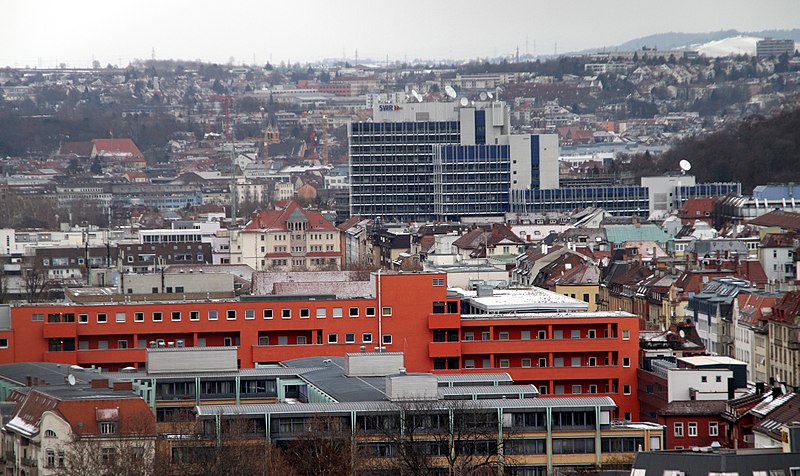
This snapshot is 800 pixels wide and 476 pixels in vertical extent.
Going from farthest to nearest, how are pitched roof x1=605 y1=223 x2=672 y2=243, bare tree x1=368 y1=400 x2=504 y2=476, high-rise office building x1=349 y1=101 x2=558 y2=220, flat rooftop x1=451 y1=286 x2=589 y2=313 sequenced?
high-rise office building x1=349 y1=101 x2=558 y2=220 → pitched roof x1=605 y1=223 x2=672 y2=243 → flat rooftop x1=451 y1=286 x2=589 y2=313 → bare tree x1=368 y1=400 x2=504 y2=476


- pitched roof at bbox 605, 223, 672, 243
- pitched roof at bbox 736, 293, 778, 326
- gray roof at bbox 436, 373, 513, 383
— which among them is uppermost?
gray roof at bbox 436, 373, 513, 383

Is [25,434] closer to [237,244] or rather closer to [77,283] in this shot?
[77,283]

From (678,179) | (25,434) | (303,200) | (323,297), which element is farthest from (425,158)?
(25,434)

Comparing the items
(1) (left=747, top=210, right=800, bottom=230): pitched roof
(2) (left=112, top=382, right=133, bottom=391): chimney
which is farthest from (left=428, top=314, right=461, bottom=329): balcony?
(1) (left=747, top=210, right=800, bottom=230): pitched roof

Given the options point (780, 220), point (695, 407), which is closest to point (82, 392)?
point (695, 407)

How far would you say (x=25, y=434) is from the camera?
43.2 meters

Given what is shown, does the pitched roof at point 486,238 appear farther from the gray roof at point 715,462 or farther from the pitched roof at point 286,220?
the gray roof at point 715,462

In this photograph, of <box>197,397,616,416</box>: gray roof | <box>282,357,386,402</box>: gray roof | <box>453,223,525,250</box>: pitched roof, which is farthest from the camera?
<box>453,223,525,250</box>: pitched roof

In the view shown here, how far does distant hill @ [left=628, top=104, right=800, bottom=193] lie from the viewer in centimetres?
15450

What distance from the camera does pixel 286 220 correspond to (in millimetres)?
118625

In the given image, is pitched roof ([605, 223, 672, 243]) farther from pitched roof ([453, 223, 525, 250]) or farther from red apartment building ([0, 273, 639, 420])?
red apartment building ([0, 273, 639, 420])

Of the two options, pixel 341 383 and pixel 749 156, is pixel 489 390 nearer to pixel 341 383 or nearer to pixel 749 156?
pixel 341 383

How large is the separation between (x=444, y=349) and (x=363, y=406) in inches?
499

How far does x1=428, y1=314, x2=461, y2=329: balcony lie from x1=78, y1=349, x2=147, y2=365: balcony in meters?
6.94
